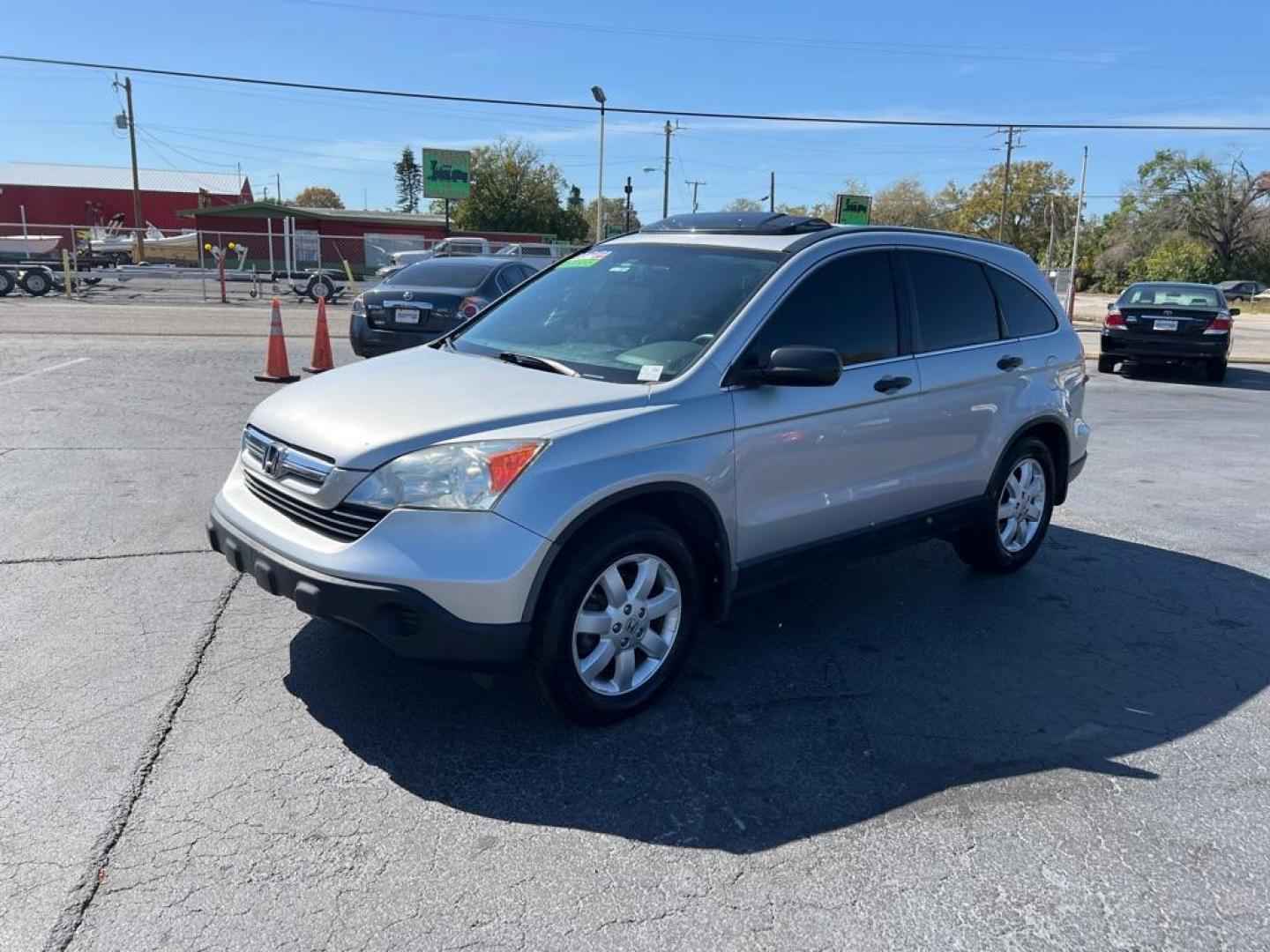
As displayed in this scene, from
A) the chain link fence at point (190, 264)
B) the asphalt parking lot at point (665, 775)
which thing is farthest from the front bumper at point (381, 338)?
the chain link fence at point (190, 264)

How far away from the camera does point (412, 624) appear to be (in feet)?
10.8

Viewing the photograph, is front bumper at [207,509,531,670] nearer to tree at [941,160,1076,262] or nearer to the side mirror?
the side mirror

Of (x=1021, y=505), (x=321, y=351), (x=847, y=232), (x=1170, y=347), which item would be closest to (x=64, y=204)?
(x=321, y=351)

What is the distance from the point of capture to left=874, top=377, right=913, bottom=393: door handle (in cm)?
452

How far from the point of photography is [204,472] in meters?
7.12

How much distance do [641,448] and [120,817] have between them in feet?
6.68

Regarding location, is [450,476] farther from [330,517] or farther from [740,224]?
[740,224]

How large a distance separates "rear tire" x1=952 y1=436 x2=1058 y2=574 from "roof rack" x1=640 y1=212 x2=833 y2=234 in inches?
69.2

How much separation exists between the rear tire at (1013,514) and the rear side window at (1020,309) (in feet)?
2.05

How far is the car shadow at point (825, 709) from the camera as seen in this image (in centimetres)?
329

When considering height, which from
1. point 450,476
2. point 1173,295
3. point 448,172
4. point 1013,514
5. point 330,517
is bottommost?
point 1013,514

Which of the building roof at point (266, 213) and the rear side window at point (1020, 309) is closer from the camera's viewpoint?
the rear side window at point (1020, 309)

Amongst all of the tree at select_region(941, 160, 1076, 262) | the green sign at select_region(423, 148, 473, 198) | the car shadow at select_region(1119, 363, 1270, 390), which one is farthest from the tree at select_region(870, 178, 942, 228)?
the car shadow at select_region(1119, 363, 1270, 390)

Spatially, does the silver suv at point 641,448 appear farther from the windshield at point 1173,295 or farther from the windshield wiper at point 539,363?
the windshield at point 1173,295
